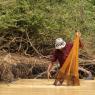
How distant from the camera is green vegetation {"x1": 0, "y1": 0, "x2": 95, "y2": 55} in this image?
46.1 ft

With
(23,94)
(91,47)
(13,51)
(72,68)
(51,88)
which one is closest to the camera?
(23,94)

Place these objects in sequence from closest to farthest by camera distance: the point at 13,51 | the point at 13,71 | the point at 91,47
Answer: the point at 13,71, the point at 13,51, the point at 91,47

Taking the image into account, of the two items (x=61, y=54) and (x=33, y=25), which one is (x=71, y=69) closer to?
(x=61, y=54)

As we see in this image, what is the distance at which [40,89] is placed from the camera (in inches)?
423

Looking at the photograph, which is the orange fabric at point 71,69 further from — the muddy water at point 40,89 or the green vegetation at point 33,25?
the green vegetation at point 33,25

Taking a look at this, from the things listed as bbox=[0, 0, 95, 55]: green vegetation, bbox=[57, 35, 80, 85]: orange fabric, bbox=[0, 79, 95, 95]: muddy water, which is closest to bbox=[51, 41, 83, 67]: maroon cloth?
bbox=[57, 35, 80, 85]: orange fabric

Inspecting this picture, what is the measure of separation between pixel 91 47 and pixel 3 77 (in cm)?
393

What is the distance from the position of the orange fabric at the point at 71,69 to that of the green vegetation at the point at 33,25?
2623 millimetres

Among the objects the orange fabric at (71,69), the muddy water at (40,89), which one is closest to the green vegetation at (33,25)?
the muddy water at (40,89)

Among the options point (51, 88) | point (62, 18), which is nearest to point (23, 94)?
point (51, 88)

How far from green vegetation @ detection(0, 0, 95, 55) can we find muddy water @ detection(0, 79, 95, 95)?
196cm

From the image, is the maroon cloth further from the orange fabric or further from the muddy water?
the muddy water

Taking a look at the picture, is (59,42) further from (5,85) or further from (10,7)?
(10,7)

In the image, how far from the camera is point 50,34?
47.7 ft
